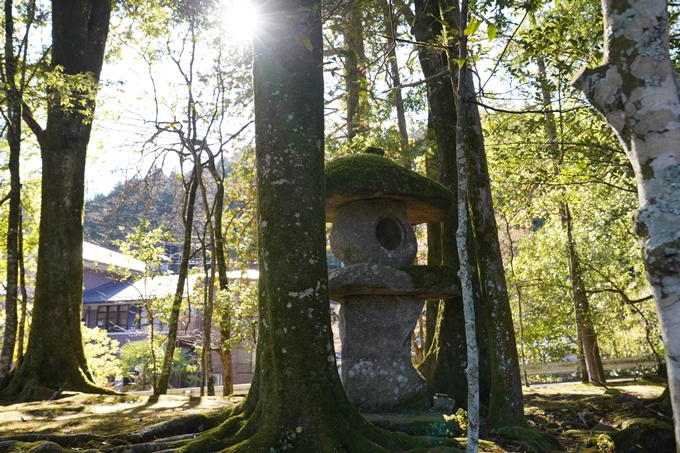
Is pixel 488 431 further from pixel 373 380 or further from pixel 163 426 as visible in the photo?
pixel 163 426

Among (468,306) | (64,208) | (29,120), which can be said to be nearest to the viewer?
(468,306)

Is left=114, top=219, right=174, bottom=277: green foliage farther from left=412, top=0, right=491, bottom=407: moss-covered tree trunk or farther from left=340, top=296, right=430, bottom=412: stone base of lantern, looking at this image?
left=412, top=0, right=491, bottom=407: moss-covered tree trunk

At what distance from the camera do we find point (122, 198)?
1192 centimetres

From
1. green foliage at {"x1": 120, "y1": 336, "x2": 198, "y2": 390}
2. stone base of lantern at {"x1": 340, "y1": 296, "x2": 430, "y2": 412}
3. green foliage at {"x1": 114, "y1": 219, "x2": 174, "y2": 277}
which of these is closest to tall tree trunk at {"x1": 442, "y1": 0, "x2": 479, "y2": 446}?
stone base of lantern at {"x1": 340, "y1": 296, "x2": 430, "y2": 412}

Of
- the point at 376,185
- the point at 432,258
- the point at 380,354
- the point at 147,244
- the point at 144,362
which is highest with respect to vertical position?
the point at 147,244

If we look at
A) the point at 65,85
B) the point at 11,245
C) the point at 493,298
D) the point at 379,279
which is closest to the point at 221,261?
the point at 11,245

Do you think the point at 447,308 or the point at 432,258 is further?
the point at 432,258

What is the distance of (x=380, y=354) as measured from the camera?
7.22 metres

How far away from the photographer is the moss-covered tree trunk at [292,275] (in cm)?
429

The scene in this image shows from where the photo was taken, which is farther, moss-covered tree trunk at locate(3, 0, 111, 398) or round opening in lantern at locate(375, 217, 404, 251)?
moss-covered tree trunk at locate(3, 0, 111, 398)

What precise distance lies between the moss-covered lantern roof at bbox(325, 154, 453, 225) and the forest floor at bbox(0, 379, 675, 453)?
2.90m

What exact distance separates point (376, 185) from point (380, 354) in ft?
7.50

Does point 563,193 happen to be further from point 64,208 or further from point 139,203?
point 139,203

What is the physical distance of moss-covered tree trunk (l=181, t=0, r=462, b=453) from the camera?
4.29 metres
